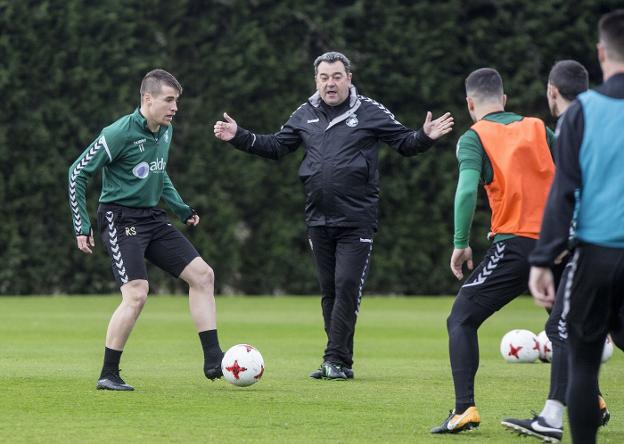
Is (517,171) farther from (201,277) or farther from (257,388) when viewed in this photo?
(201,277)

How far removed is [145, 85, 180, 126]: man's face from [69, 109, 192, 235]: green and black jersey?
0.27 ft

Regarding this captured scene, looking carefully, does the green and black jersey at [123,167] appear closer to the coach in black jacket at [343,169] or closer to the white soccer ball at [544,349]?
the coach in black jacket at [343,169]

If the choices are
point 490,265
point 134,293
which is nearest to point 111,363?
point 134,293

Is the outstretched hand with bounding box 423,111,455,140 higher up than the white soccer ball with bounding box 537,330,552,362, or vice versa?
the outstretched hand with bounding box 423,111,455,140

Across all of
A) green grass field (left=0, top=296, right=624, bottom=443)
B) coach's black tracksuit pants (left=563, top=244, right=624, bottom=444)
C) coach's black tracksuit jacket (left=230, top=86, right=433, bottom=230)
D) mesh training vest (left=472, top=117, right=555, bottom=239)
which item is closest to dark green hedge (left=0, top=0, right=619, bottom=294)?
green grass field (left=0, top=296, right=624, bottom=443)

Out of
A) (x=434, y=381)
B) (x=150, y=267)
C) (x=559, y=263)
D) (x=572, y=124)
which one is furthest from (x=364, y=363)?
(x=150, y=267)

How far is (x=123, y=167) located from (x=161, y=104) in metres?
0.54

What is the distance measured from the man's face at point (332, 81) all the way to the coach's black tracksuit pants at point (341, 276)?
107 cm

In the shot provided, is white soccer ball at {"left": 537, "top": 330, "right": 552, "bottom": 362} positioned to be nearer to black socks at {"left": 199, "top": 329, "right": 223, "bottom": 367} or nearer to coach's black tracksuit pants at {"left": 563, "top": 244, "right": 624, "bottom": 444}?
black socks at {"left": 199, "top": 329, "right": 223, "bottom": 367}

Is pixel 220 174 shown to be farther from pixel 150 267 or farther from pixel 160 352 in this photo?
pixel 160 352

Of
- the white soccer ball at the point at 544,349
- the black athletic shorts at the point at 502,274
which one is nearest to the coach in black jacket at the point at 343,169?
the white soccer ball at the point at 544,349

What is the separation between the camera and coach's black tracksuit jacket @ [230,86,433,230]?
1043 cm

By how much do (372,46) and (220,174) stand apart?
3.34 metres

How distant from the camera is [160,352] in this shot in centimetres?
1230
